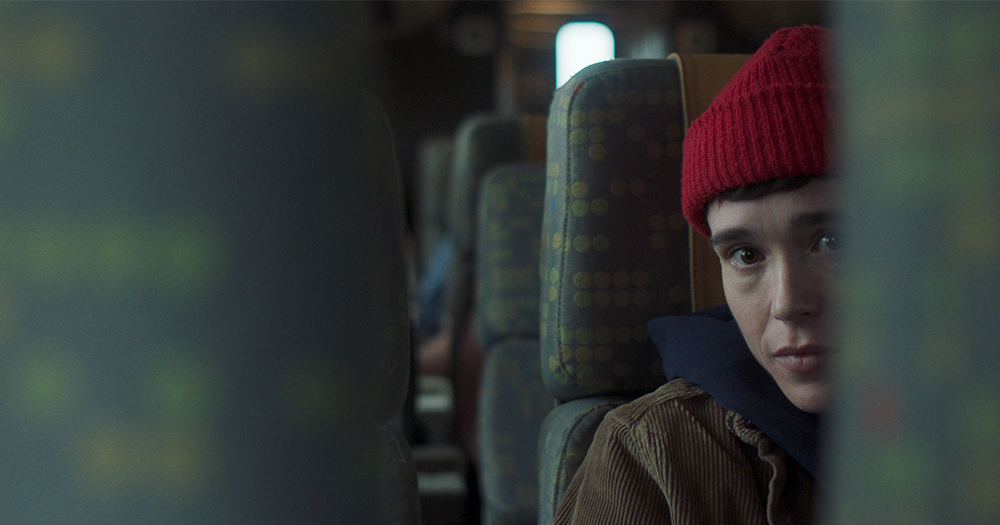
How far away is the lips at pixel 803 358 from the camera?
651mm

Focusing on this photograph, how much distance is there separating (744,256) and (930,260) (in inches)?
18.9

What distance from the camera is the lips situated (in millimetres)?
651

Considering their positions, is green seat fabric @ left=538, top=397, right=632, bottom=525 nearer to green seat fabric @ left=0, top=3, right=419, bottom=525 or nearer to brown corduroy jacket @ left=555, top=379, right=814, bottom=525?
brown corduroy jacket @ left=555, top=379, right=814, bottom=525

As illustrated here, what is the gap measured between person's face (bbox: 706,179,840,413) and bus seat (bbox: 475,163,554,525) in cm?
99

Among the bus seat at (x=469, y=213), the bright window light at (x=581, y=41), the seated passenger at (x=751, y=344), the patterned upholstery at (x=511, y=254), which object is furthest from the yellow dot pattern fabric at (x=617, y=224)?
the bright window light at (x=581, y=41)

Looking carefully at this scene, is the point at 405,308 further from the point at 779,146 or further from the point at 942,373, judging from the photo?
the point at 942,373

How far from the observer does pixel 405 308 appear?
0.77 metres

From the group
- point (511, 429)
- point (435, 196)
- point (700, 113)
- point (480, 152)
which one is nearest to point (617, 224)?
point (700, 113)

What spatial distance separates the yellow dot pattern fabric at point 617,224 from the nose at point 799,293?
297 millimetres

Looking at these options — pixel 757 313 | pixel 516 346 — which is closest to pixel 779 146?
pixel 757 313

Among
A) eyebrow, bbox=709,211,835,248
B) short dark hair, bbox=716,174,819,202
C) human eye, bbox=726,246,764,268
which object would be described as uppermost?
short dark hair, bbox=716,174,819,202

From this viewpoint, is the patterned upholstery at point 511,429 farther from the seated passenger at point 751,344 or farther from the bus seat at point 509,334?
the seated passenger at point 751,344

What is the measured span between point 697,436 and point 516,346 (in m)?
1.04

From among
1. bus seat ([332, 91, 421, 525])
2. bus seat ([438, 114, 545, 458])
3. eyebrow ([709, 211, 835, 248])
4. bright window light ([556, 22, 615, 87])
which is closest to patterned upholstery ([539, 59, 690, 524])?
eyebrow ([709, 211, 835, 248])
